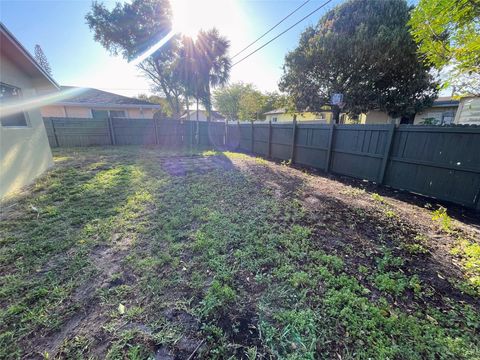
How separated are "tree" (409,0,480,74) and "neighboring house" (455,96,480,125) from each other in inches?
287

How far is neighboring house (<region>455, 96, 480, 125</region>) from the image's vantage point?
8.41 metres

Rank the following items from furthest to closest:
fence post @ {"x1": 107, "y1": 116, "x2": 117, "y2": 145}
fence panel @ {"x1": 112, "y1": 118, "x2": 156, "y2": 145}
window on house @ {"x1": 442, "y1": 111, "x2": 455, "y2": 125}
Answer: window on house @ {"x1": 442, "y1": 111, "x2": 455, "y2": 125}, fence panel @ {"x1": 112, "y1": 118, "x2": 156, "y2": 145}, fence post @ {"x1": 107, "y1": 116, "x2": 117, "y2": 145}

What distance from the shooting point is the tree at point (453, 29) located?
2.74m

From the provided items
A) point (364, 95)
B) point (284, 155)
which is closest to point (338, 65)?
point (364, 95)

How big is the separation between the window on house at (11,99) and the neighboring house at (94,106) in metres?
7.70

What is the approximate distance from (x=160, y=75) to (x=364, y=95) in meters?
17.1

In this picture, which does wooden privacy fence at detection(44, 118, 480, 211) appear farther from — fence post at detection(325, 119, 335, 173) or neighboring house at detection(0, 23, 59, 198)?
Answer: neighboring house at detection(0, 23, 59, 198)

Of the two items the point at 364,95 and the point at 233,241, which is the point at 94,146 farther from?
the point at 364,95

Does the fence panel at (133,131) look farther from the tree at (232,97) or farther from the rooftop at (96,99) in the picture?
the tree at (232,97)

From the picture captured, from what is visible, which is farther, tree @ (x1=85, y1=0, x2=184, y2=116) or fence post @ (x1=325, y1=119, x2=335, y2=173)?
tree @ (x1=85, y1=0, x2=184, y2=116)

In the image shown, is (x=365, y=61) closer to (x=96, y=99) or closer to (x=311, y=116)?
(x=311, y=116)

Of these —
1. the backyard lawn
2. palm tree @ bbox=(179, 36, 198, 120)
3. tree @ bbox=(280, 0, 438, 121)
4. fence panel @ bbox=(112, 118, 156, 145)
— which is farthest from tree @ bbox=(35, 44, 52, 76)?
the backyard lawn

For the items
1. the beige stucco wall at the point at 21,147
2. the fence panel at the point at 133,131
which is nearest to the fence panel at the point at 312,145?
the beige stucco wall at the point at 21,147

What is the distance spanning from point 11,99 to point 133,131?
742cm
